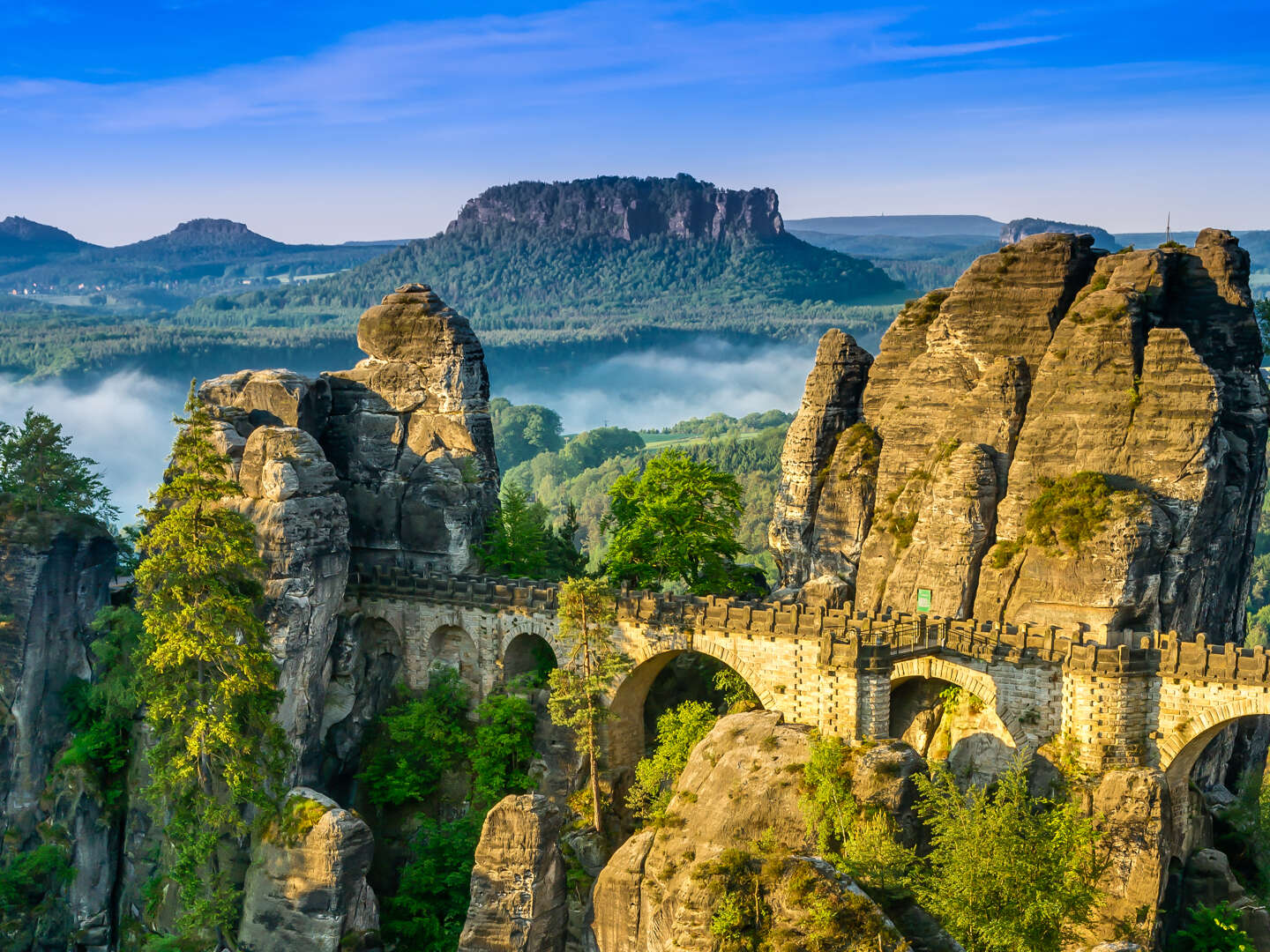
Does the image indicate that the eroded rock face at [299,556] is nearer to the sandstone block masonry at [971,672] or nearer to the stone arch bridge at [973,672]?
the sandstone block masonry at [971,672]

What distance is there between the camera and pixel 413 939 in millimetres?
45312

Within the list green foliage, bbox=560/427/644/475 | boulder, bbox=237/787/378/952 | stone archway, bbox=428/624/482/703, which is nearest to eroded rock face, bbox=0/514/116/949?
boulder, bbox=237/787/378/952

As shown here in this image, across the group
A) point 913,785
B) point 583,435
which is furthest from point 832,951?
point 583,435

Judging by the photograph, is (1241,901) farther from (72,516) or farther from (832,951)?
(72,516)

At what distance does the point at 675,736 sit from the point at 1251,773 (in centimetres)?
1994

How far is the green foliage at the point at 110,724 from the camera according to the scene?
165ft

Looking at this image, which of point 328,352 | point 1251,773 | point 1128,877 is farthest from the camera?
point 328,352

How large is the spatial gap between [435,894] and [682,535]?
49.0ft

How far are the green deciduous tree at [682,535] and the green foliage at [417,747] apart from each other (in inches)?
290

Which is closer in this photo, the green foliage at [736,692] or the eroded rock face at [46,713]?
the green foliage at [736,692]

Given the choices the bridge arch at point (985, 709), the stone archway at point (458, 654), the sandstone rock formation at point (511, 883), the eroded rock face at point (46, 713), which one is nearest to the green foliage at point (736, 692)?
the bridge arch at point (985, 709)

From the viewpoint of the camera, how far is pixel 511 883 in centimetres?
4138

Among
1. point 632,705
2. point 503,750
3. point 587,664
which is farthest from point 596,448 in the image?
point 587,664

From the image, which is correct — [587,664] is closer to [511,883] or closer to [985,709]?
[511,883]
